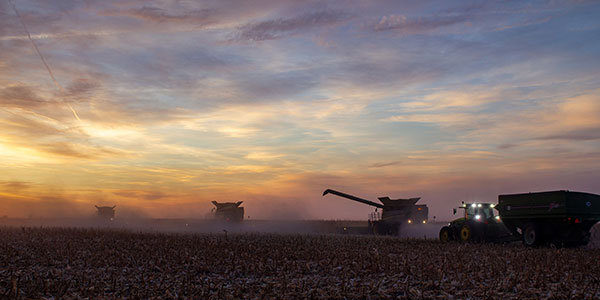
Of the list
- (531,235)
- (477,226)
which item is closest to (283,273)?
(531,235)

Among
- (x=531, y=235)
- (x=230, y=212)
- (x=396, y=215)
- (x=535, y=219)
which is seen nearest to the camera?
(x=535, y=219)

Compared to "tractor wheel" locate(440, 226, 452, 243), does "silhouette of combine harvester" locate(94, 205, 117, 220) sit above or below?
above

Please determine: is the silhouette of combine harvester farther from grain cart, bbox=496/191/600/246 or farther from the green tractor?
grain cart, bbox=496/191/600/246

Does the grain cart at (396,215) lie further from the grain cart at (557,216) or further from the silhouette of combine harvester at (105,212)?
the silhouette of combine harvester at (105,212)

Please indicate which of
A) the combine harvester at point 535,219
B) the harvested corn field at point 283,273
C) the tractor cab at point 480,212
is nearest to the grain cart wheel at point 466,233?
the combine harvester at point 535,219

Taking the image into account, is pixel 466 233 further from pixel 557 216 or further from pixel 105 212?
pixel 105 212

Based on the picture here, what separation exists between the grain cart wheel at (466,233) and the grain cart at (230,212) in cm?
3898

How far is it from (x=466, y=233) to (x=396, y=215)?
49.1 feet

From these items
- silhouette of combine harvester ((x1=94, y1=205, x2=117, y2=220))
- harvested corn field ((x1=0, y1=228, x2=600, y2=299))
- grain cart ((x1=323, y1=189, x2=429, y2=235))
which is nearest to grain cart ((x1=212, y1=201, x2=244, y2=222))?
grain cart ((x1=323, y1=189, x2=429, y2=235))

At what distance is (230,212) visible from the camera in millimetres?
65500

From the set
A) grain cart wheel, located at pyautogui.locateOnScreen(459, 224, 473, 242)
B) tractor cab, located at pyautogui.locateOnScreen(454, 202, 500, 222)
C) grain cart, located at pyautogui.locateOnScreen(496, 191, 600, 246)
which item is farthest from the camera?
tractor cab, located at pyautogui.locateOnScreen(454, 202, 500, 222)

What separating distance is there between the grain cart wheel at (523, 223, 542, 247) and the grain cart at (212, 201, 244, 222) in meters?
42.9

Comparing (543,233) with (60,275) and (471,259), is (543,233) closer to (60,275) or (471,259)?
(471,259)

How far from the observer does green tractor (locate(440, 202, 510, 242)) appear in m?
30.0
